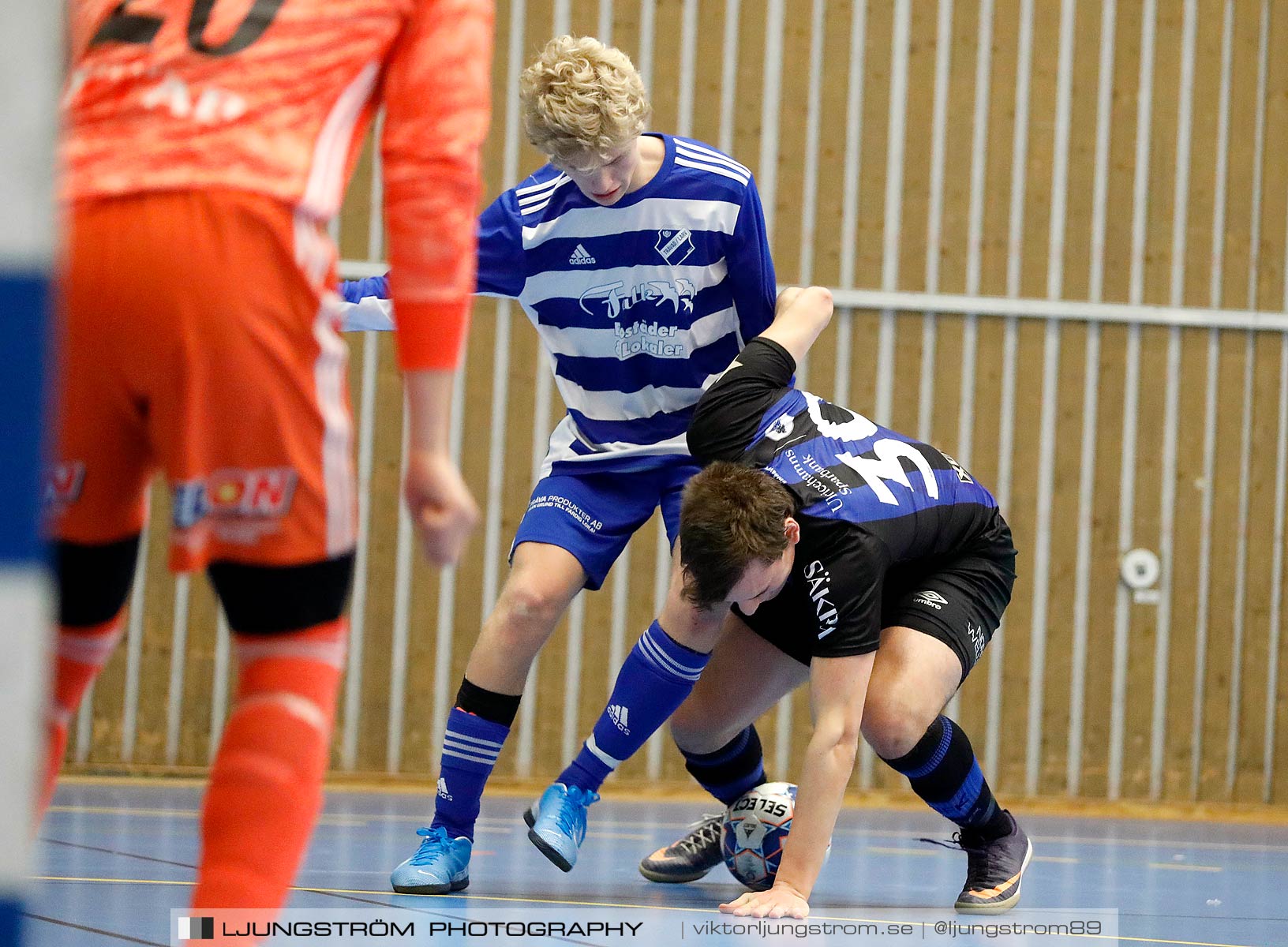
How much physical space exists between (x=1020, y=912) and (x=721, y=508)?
1155 mm

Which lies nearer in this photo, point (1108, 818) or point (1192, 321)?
point (1108, 818)

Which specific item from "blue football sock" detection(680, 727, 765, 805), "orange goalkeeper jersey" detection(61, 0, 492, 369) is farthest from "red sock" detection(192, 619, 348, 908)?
"blue football sock" detection(680, 727, 765, 805)

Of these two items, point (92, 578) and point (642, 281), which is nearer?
point (92, 578)

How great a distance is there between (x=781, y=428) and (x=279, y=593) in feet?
5.92

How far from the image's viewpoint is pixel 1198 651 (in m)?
6.90

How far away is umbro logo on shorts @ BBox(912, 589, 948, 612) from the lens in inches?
124

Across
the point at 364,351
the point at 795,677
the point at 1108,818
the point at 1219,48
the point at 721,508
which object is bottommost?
the point at 1108,818

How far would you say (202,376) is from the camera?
126cm

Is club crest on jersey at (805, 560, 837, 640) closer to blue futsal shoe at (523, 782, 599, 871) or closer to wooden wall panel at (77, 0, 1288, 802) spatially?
blue futsal shoe at (523, 782, 599, 871)

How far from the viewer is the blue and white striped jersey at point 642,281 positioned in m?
3.23

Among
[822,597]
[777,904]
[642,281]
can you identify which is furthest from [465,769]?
[642,281]

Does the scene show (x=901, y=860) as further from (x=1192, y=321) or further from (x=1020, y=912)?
(x=1192, y=321)

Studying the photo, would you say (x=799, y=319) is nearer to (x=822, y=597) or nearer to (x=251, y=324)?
(x=822, y=597)

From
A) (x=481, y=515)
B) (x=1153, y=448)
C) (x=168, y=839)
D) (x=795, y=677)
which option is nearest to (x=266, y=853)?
(x=795, y=677)
